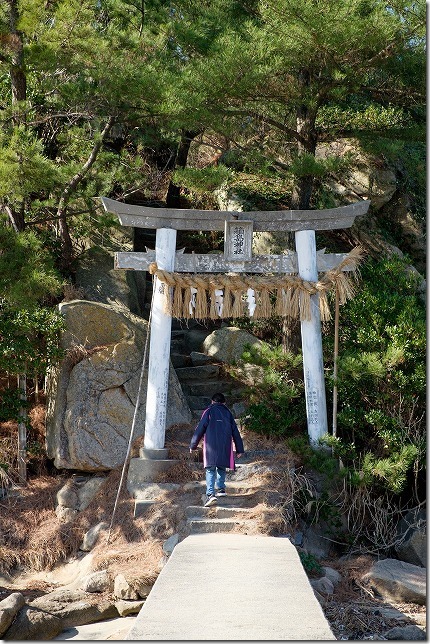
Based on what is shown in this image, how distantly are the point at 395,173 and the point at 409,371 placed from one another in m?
6.07

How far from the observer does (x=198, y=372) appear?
1249cm

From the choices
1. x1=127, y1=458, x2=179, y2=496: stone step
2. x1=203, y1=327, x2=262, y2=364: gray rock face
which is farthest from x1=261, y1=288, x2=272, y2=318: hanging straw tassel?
x1=203, y1=327, x2=262, y2=364: gray rock face

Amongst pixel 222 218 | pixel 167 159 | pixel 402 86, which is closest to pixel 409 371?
pixel 222 218

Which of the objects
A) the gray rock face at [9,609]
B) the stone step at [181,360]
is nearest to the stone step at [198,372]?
the stone step at [181,360]

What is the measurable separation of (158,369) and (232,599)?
4.58 meters

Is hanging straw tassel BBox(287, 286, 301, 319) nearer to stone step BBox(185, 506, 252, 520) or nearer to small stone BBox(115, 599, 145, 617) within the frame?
stone step BBox(185, 506, 252, 520)

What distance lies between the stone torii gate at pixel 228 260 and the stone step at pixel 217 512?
127 centimetres

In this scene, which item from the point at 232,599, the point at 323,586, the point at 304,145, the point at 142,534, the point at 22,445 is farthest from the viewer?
the point at 304,145

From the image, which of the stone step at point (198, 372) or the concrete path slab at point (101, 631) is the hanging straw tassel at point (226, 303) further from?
the concrete path slab at point (101, 631)

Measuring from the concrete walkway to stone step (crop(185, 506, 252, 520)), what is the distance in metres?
1.19

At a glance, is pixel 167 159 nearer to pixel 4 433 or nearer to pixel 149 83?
pixel 149 83

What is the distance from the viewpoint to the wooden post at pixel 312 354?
9.59m

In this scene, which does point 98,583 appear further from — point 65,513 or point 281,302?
point 281,302

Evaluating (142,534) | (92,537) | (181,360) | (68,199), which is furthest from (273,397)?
(68,199)
